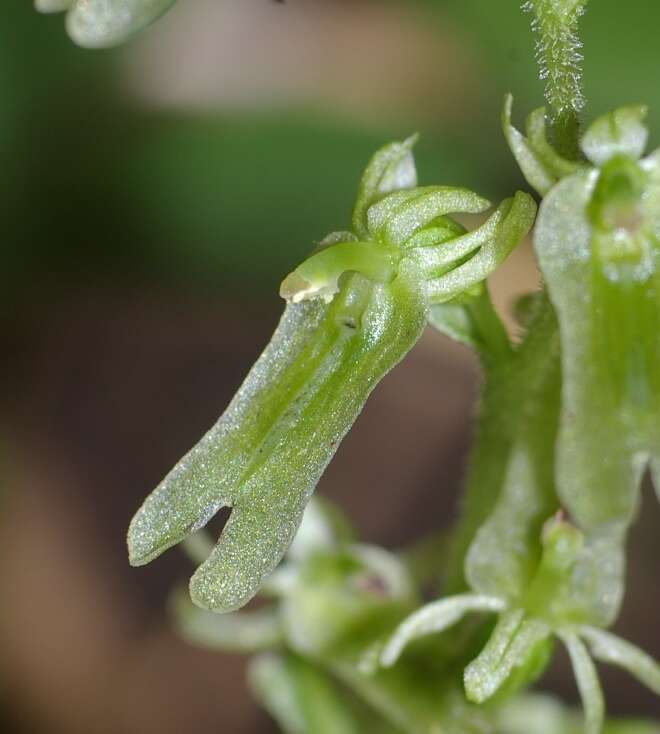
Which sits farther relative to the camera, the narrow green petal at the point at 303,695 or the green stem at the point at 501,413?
the narrow green petal at the point at 303,695

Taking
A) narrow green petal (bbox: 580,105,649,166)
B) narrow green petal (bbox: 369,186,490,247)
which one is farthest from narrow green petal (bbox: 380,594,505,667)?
narrow green petal (bbox: 580,105,649,166)

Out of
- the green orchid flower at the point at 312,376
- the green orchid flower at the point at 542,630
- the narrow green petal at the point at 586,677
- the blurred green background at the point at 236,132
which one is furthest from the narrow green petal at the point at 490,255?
the blurred green background at the point at 236,132

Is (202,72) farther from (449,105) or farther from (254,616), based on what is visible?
(254,616)

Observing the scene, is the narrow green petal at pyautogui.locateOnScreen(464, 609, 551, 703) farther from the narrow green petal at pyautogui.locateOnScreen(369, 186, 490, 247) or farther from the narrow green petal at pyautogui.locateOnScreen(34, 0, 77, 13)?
the narrow green petal at pyautogui.locateOnScreen(34, 0, 77, 13)

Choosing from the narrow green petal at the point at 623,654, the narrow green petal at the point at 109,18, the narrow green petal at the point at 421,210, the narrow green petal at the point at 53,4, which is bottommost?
the narrow green petal at the point at 623,654

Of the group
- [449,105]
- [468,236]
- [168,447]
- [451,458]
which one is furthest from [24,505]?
[468,236]

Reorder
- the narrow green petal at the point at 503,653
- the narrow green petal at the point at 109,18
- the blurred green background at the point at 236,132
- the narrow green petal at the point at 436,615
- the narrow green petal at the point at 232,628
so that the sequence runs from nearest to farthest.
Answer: the narrow green petal at the point at 109,18
the narrow green petal at the point at 503,653
the narrow green petal at the point at 436,615
the narrow green petal at the point at 232,628
the blurred green background at the point at 236,132

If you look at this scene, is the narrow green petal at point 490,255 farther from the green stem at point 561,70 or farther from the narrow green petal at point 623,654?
the narrow green petal at point 623,654

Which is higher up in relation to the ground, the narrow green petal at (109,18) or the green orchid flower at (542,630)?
the narrow green petal at (109,18)

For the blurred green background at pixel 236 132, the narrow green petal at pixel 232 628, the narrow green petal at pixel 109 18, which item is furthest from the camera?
the blurred green background at pixel 236 132
